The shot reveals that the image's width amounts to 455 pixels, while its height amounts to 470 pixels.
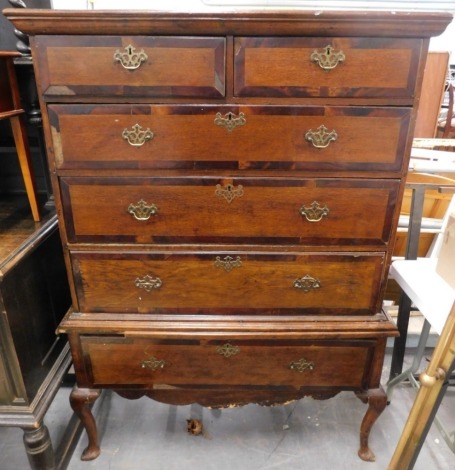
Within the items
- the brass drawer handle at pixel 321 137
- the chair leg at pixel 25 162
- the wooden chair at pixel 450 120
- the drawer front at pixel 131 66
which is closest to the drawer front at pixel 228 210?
the brass drawer handle at pixel 321 137

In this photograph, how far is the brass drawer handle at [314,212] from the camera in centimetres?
122

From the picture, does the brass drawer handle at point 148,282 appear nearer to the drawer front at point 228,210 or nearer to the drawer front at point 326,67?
the drawer front at point 228,210

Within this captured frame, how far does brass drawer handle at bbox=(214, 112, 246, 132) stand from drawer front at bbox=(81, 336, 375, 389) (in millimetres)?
716

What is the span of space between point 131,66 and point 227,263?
0.63 m

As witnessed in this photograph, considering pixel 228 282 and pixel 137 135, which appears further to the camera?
pixel 228 282

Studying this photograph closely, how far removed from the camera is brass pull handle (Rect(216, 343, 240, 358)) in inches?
55.6

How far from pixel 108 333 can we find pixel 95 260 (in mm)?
267

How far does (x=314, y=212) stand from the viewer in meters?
1.23

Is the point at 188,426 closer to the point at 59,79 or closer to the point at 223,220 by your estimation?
the point at 223,220

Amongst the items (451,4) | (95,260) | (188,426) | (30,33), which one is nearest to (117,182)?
(95,260)

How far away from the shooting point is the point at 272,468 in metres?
1.59

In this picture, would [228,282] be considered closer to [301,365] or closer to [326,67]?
[301,365]

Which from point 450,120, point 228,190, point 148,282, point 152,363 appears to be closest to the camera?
point 228,190

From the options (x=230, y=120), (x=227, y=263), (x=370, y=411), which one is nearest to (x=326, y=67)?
(x=230, y=120)
